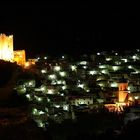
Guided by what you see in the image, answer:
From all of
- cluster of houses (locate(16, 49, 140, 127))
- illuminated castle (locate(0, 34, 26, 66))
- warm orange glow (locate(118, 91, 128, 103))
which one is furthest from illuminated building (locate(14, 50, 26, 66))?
warm orange glow (locate(118, 91, 128, 103))

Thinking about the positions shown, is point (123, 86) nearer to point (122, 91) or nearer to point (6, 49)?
point (122, 91)

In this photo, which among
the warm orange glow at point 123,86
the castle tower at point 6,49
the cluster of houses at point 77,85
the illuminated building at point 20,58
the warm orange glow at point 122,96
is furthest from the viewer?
the illuminated building at point 20,58

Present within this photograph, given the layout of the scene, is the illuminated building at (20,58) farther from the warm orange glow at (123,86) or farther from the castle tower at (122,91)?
the warm orange glow at (123,86)

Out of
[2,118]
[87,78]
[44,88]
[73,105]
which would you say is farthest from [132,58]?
[2,118]

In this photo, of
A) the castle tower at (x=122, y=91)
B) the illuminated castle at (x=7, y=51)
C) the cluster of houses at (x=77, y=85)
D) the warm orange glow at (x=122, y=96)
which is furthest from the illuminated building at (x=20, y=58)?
the warm orange glow at (x=122, y=96)

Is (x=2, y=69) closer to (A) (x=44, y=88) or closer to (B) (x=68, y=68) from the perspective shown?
(A) (x=44, y=88)

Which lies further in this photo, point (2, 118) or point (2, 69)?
point (2, 69)

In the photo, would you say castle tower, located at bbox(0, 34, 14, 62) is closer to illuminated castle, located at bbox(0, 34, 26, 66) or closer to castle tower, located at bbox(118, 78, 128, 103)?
illuminated castle, located at bbox(0, 34, 26, 66)

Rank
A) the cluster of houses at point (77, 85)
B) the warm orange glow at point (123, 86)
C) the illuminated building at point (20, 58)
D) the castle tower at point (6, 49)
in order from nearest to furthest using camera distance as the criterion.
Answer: the cluster of houses at point (77, 85), the warm orange glow at point (123, 86), the castle tower at point (6, 49), the illuminated building at point (20, 58)

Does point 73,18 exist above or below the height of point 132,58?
above

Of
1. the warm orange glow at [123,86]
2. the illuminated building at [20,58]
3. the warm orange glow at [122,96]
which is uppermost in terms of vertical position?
the illuminated building at [20,58]

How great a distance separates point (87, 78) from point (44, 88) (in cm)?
252

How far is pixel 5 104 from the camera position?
19375 millimetres

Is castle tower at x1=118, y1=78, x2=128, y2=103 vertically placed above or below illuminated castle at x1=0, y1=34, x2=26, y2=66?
below
